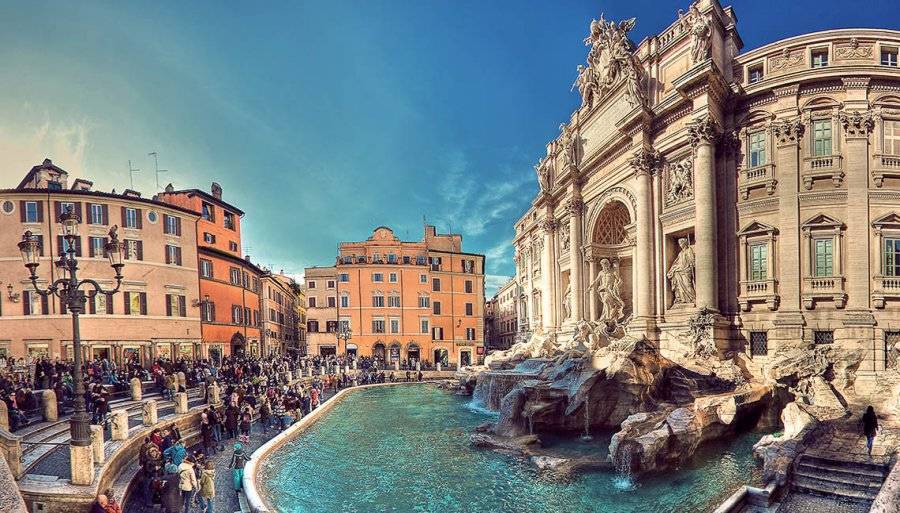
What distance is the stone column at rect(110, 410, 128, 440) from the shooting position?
42.0ft

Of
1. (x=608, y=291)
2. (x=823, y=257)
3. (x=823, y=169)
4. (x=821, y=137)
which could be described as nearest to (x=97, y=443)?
(x=608, y=291)

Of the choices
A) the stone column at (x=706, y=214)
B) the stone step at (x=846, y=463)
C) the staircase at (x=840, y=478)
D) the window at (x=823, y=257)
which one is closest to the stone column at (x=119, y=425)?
the staircase at (x=840, y=478)

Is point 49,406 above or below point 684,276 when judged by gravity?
below

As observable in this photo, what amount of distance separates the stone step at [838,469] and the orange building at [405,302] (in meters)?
40.0

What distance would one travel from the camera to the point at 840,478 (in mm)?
9797

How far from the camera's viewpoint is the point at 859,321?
17844mm

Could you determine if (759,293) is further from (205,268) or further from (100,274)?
(100,274)

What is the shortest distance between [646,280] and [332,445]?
17281mm

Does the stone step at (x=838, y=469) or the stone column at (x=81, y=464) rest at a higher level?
the stone column at (x=81, y=464)

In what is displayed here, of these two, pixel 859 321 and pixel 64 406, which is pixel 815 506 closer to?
pixel 859 321

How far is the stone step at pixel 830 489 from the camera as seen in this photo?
918cm

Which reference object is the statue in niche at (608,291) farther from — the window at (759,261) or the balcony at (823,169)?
the balcony at (823,169)

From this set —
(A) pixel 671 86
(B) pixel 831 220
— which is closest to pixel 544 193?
(A) pixel 671 86

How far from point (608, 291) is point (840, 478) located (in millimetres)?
18531
